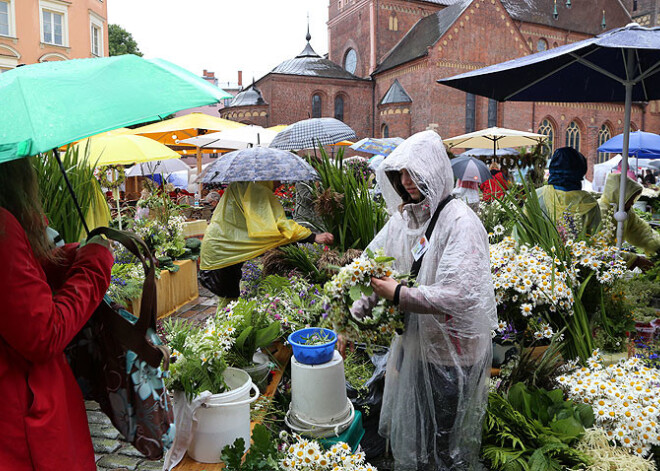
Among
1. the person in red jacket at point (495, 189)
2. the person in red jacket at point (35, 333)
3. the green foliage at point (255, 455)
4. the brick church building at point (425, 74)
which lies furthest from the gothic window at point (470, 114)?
the person in red jacket at point (35, 333)

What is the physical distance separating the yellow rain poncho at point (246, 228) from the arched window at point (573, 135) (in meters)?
32.0

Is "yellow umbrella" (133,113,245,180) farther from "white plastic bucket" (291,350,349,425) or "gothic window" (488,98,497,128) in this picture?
"gothic window" (488,98,497,128)

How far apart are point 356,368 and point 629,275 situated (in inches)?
84.5

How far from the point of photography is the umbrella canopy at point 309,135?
619 cm

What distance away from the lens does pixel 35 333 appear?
4.59 ft

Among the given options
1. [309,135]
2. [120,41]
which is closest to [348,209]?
[309,135]

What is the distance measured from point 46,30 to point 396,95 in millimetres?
18875

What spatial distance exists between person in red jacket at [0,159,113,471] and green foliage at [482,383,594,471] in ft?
6.40

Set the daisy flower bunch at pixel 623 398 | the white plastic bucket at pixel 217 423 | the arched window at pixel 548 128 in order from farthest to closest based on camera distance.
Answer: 1. the arched window at pixel 548 128
2. the daisy flower bunch at pixel 623 398
3. the white plastic bucket at pixel 217 423

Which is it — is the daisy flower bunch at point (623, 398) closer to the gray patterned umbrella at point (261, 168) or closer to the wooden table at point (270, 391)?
the wooden table at point (270, 391)

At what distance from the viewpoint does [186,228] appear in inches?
390

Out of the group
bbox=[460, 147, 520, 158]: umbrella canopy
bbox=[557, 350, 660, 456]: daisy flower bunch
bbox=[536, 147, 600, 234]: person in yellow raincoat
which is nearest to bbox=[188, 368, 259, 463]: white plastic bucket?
bbox=[557, 350, 660, 456]: daisy flower bunch

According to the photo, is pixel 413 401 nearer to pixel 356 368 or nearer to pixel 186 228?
pixel 356 368

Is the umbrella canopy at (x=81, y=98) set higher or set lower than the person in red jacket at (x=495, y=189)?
higher
